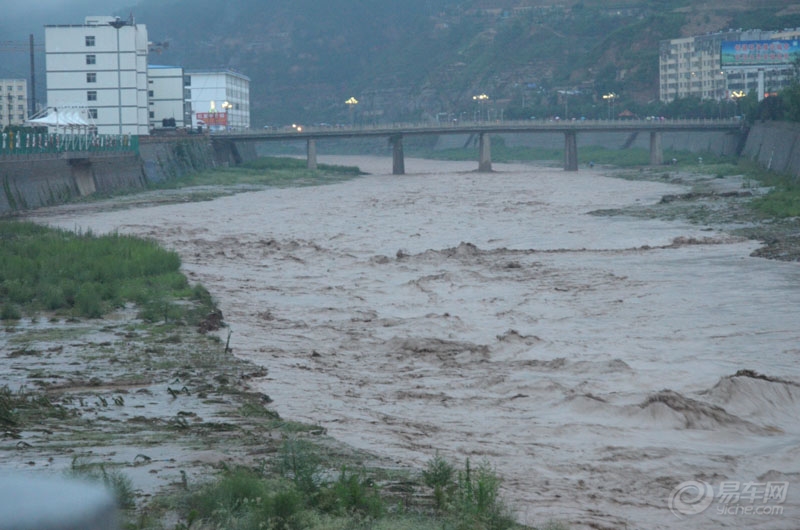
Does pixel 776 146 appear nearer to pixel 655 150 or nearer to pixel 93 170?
pixel 655 150

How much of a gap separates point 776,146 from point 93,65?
5383 cm

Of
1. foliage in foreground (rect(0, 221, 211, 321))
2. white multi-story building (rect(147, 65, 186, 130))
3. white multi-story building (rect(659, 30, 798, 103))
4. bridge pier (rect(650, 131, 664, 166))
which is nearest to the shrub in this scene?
foliage in foreground (rect(0, 221, 211, 321))

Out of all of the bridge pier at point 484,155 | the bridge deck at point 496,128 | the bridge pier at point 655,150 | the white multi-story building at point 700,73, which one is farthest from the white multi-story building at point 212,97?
the white multi-story building at point 700,73

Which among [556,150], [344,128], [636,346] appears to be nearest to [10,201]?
[636,346]

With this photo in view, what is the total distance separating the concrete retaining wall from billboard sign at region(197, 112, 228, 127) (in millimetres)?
57051

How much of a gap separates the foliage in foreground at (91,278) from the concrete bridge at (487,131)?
75132 mm

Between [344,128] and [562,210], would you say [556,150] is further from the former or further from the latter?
[562,210]

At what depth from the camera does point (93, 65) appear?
8631 centimetres

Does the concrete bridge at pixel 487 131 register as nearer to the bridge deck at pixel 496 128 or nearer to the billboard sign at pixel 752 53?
the bridge deck at pixel 496 128

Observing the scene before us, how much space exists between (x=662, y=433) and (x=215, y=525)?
24.0 feet

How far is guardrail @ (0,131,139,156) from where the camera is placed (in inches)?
1966

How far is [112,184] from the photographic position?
66.7m

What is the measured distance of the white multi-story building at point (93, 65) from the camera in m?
86.0

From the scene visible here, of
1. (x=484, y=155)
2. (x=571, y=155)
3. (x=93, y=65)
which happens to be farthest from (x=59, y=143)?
(x=571, y=155)
